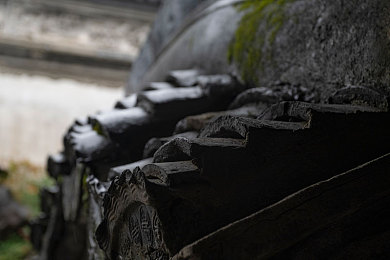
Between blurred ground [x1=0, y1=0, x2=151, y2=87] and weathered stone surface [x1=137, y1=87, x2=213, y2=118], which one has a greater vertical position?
blurred ground [x1=0, y1=0, x2=151, y2=87]

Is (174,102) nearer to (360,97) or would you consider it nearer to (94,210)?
(94,210)

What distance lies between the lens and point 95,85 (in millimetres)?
5215

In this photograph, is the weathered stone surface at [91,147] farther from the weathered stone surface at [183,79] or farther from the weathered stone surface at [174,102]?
the weathered stone surface at [183,79]

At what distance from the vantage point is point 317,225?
2.09 ft

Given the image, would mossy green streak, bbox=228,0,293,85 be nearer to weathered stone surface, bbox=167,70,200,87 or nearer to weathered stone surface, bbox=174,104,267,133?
weathered stone surface, bbox=167,70,200,87

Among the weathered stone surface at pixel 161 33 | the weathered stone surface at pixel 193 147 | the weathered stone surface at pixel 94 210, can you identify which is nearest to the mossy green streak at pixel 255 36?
the weathered stone surface at pixel 94 210

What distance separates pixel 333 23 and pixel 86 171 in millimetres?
687

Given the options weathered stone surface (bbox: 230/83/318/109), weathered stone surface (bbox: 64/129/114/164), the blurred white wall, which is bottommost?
the blurred white wall

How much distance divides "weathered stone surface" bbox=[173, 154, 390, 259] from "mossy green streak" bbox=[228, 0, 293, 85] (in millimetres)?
631

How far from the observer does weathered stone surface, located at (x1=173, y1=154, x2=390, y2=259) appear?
59cm

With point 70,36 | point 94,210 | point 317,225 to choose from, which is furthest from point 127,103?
point 70,36

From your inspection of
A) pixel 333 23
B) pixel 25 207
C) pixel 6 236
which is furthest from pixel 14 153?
pixel 333 23

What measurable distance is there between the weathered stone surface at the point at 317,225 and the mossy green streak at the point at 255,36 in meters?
0.63

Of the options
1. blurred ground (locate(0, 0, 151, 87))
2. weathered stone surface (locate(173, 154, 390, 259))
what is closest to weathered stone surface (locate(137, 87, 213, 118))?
weathered stone surface (locate(173, 154, 390, 259))
